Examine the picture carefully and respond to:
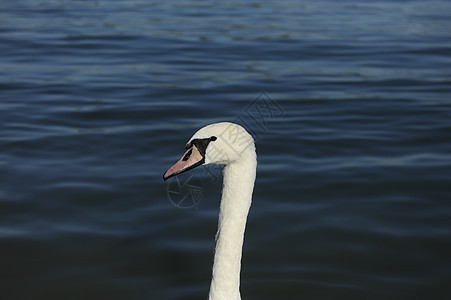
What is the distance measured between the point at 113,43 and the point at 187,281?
8950 millimetres

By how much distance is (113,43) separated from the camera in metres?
13.1

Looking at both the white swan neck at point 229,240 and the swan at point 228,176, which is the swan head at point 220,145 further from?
the white swan neck at point 229,240

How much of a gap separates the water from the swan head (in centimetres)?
166

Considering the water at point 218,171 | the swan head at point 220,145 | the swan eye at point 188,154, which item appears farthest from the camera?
the water at point 218,171

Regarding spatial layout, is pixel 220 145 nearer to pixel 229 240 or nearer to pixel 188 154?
pixel 188 154

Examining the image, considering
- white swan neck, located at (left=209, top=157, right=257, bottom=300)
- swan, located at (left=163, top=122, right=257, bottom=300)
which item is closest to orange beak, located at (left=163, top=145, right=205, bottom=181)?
swan, located at (left=163, top=122, right=257, bottom=300)

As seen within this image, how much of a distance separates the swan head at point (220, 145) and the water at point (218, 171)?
5.45ft

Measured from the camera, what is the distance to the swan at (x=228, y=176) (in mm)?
3469

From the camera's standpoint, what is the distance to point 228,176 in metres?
3.59

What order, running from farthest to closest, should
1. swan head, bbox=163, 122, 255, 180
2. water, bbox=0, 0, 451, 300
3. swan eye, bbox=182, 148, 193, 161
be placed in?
water, bbox=0, 0, 451, 300 → swan eye, bbox=182, 148, 193, 161 → swan head, bbox=163, 122, 255, 180

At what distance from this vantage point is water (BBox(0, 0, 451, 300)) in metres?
5.17

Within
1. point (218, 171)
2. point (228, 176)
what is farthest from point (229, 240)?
point (218, 171)

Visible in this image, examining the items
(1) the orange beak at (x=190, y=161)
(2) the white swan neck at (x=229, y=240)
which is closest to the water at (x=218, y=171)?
(2) the white swan neck at (x=229, y=240)

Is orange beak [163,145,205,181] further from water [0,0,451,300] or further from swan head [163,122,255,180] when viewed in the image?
water [0,0,451,300]
